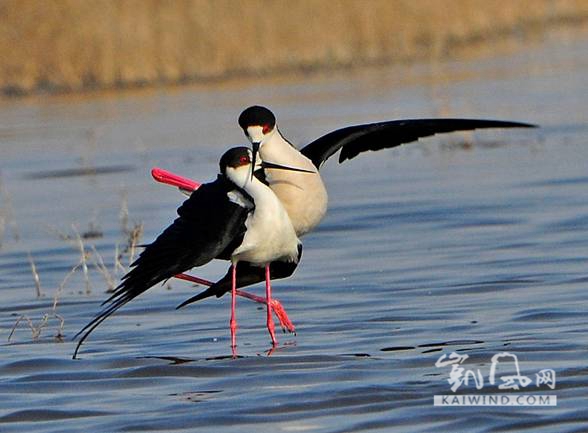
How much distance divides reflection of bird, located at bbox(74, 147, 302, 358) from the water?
422mm

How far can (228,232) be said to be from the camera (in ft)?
26.1

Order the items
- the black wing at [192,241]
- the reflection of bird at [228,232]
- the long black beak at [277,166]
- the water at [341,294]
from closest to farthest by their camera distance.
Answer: the water at [341,294] < the black wing at [192,241] < the reflection of bird at [228,232] < the long black beak at [277,166]

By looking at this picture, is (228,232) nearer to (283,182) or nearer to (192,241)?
(192,241)

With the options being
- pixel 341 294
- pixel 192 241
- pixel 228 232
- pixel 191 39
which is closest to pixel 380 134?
pixel 341 294

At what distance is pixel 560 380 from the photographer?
6641 millimetres

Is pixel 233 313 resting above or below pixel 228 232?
below

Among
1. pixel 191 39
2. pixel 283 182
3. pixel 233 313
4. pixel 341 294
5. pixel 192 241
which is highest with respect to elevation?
pixel 191 39

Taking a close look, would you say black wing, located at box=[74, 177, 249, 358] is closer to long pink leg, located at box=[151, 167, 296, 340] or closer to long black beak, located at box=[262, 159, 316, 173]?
long pink leg, located at box=[151, 167, 296, 340]

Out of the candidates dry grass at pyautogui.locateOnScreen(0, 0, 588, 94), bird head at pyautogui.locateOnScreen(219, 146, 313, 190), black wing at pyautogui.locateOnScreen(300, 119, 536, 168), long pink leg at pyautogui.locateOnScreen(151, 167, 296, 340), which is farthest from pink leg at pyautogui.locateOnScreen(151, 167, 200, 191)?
dry grass at pyautogui.locateOnScreen(0, 0, 588, 94)

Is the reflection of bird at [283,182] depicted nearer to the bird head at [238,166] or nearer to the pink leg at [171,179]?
the bird head at [238,166]

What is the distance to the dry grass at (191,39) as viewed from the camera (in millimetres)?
29203

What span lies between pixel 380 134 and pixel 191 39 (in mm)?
21063

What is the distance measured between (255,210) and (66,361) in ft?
3.89

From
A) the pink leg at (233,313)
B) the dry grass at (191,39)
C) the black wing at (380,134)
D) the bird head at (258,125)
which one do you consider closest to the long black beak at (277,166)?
the bird head at (258,125)
